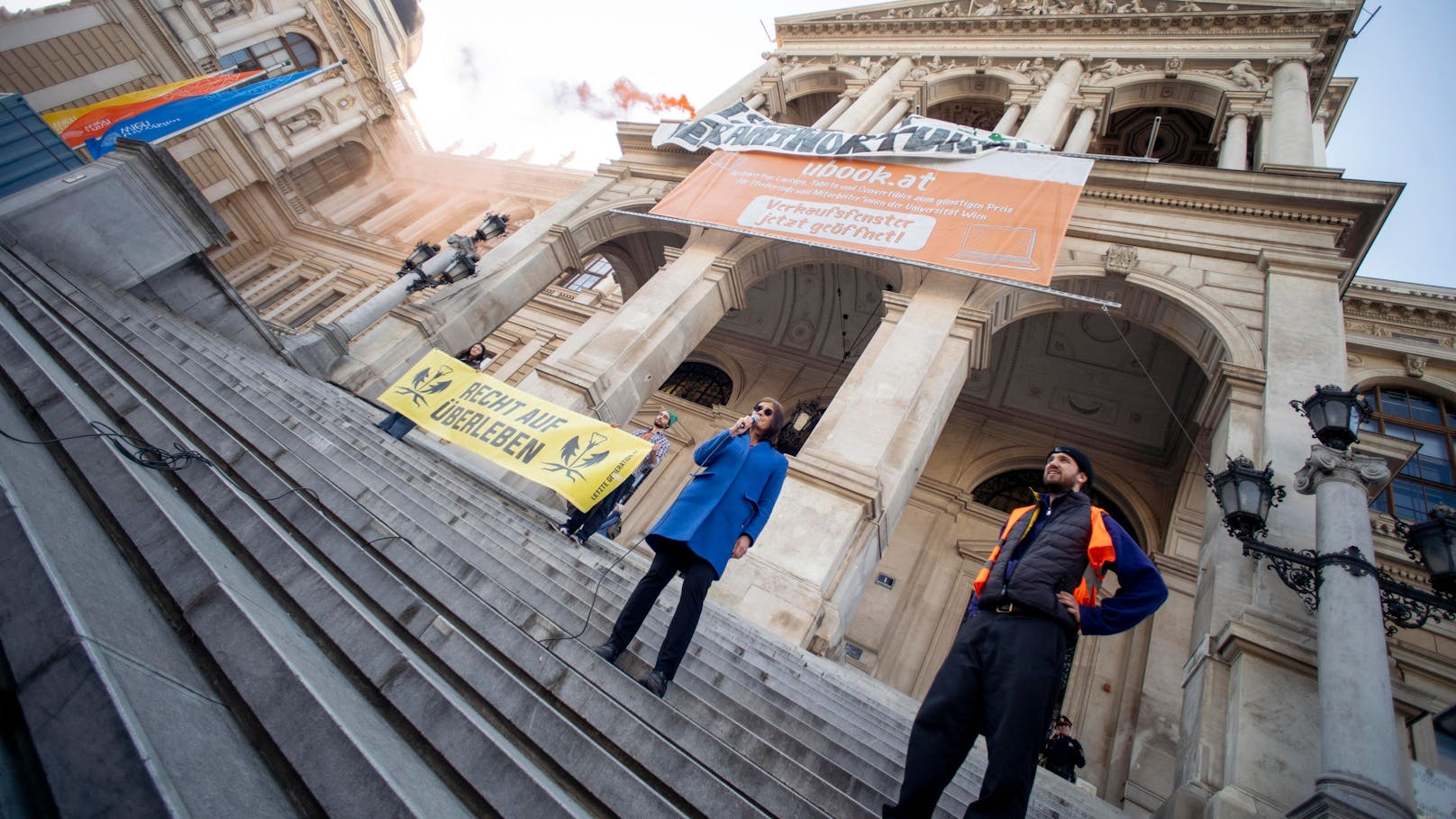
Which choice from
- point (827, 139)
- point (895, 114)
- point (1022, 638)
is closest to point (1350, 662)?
point (1022, 638)

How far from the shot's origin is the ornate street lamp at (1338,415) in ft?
13.6

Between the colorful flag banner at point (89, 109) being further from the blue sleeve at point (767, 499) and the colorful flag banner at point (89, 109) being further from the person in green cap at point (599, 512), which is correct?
the blue sleeve at point (767, 499)

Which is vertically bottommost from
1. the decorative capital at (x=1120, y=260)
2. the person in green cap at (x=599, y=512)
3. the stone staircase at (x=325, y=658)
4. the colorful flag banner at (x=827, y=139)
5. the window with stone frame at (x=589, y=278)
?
the stone staircase at (x=325, y=658)

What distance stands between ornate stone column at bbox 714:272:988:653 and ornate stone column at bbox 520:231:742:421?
2.93m

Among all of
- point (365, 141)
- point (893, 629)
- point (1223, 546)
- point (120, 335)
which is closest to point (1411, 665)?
point (1223, 546)

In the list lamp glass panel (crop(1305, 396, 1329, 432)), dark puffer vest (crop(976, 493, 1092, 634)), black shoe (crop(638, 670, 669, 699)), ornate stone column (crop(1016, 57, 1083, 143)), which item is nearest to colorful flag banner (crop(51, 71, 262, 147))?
ornate stone column (crop(1016, 57, 1083, 143))

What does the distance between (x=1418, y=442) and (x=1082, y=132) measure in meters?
7.39

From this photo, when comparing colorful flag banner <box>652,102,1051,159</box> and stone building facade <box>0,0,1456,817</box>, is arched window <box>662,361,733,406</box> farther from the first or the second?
colorful flag banner <box>652,102,1051,159</box>

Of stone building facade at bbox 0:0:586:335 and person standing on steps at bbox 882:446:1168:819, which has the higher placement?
stone building facade at bbox 0:0:586:335

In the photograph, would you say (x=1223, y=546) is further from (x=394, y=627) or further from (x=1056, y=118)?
(x=1056, y=118)

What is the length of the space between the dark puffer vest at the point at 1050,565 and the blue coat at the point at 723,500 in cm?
125

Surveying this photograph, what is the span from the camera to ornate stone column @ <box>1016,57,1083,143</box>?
1055cm

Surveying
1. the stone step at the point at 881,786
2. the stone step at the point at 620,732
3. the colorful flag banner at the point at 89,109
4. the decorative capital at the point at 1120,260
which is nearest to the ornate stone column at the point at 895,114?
the decorative capital at the point at 1120,260

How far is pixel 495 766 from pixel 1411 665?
1037cm
